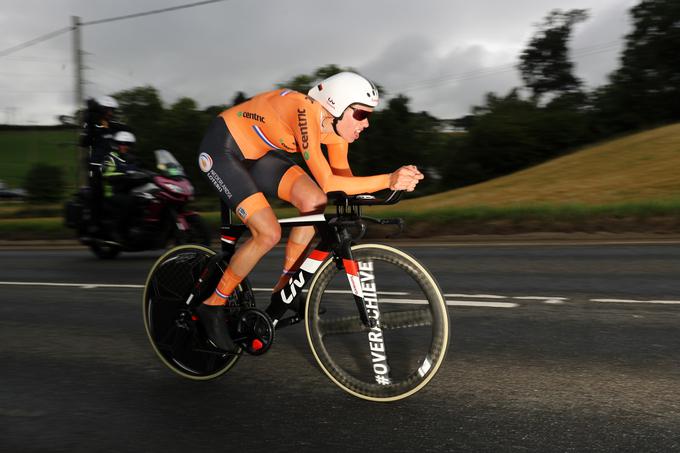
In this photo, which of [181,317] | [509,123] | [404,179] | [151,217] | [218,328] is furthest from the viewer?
[509,123]

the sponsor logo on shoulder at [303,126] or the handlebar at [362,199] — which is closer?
the handlebar at [362,199]

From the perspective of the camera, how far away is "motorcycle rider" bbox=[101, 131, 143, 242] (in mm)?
10422

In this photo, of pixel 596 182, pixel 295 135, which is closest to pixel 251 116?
pixel 295 135

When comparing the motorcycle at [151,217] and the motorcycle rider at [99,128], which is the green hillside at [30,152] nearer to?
the motorcycle at [151,217]

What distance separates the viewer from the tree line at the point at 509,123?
4025cm

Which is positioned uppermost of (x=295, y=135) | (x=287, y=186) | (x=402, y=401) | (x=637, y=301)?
(x=295, y=135)

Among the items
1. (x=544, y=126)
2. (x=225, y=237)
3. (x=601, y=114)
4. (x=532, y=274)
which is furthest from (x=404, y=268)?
(x=601, y=114)

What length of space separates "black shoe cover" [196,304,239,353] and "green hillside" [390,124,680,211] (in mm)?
12492

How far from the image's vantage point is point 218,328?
398 centimetres

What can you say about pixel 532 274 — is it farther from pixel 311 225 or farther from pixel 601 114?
pixel 601 114

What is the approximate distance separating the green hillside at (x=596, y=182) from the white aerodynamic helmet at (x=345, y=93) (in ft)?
40.6

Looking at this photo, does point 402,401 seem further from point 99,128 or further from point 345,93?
point 99,128

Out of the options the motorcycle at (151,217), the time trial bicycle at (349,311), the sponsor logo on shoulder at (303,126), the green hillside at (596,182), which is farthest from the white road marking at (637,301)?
the green hillside at (596,182)

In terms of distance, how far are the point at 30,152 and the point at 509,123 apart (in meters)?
71.7
